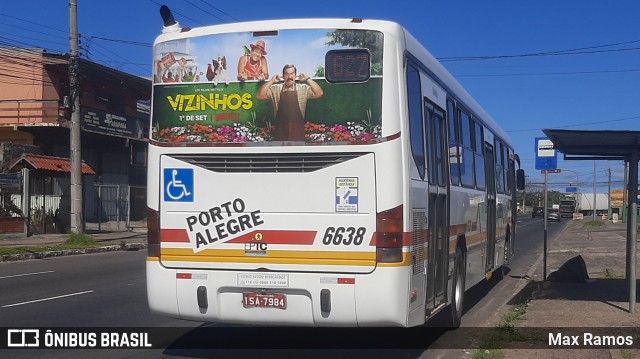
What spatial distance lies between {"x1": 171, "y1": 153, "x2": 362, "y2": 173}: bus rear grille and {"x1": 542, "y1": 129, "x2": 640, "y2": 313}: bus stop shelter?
436 centimetres

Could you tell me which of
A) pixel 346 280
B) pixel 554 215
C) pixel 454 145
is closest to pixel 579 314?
pixel 454 145

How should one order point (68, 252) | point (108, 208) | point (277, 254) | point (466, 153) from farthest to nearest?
point (108, 208)
point (68, 252)
point (466, 153)
point (277, 254)

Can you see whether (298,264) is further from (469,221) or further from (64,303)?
(64,303)

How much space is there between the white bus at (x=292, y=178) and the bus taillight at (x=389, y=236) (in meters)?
0.01

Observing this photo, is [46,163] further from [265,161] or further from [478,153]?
[265,161]

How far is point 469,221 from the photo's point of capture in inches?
421

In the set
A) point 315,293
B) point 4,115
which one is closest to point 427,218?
point 315,293

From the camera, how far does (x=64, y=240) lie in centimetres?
2769

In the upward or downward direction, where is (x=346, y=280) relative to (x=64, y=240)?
upward

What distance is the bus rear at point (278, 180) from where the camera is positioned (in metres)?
6.86

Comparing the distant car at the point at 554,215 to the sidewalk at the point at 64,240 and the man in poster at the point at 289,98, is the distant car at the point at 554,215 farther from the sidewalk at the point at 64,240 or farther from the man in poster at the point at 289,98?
the man in poster at the point at 289,98

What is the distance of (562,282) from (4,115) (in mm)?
29315

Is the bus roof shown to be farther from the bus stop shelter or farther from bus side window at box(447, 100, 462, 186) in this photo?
the bus stop shelter

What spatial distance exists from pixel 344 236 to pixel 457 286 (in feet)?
11.8
